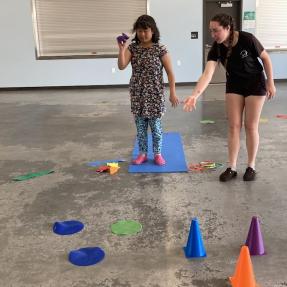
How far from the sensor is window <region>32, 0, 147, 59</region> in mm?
9695

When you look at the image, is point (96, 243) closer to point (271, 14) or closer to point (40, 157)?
point (40, 157)

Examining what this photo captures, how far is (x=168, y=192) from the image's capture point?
3.25m

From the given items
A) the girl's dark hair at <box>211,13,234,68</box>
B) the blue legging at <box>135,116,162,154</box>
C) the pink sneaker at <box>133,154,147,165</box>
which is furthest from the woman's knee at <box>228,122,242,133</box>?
the pink sneaker at <box>133,154,147,165</box>

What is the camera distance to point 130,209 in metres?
2.96

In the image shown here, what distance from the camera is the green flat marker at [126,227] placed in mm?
2597

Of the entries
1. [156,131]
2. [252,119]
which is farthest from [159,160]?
[252,119]

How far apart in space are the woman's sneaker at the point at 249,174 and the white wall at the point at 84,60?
6933mm

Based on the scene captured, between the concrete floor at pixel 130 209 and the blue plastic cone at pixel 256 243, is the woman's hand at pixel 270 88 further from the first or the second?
the blue plastic cone at pixel 256 243

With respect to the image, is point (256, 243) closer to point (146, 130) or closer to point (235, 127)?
point (235, 127)

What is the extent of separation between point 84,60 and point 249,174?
7390mm

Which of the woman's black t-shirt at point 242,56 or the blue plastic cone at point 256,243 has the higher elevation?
the woman's black t-shirt at point 242,56

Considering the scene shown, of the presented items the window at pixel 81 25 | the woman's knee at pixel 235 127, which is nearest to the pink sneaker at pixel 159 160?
the woman's knee at pixel 235 127

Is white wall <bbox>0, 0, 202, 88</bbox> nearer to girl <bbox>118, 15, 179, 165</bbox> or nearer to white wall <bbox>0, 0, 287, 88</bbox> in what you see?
white wall <bbox>0, 0, 287, 88</bbox>

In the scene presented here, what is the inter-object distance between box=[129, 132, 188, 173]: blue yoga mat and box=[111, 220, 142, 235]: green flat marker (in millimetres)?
1055
